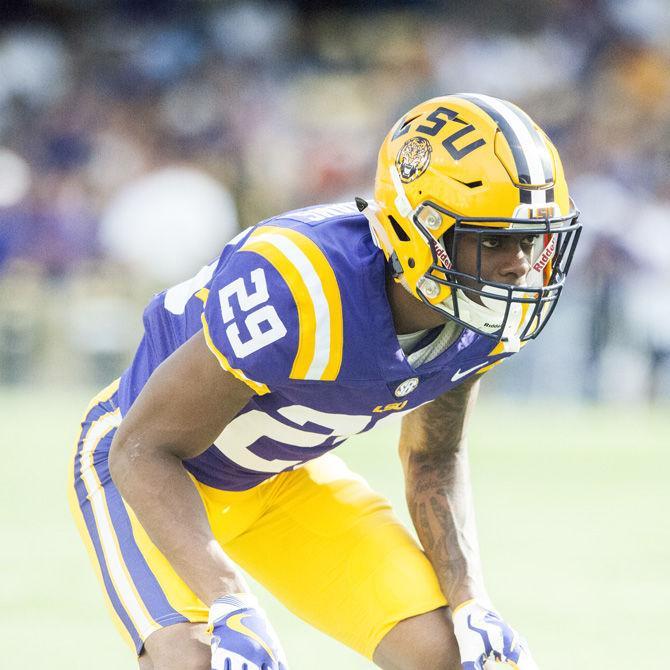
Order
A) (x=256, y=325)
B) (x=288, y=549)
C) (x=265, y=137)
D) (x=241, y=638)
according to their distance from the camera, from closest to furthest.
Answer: (x=241, y=638) < (x=256, y=325) < (x=288, y=549) < (x=265, y=137)

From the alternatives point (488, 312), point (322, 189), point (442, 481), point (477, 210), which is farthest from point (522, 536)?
point (322, 189)

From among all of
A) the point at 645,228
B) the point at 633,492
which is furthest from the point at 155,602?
the point at 645,228

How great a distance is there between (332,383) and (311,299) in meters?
0.24

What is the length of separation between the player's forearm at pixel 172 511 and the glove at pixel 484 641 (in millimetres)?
628

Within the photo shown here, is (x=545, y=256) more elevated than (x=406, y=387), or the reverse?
(x=545, y=256)

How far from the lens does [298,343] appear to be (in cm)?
299

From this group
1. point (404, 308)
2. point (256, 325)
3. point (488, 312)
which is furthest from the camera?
point (404, 308)

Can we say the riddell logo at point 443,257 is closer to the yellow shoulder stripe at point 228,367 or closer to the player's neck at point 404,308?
the player's neck at point 404,308

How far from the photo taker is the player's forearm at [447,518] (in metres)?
3.48

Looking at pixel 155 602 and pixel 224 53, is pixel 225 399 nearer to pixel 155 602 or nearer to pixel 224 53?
pixel 155 602

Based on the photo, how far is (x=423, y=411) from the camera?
12.1 feet

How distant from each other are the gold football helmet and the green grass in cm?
224

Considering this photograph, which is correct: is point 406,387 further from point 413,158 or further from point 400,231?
point 413,158

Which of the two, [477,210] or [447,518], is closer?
[477,210]
